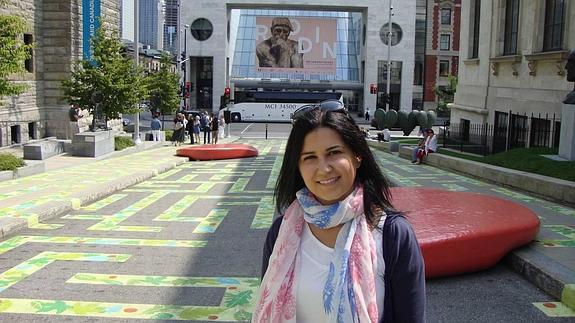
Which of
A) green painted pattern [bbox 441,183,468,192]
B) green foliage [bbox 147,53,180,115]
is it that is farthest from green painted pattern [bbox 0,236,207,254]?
green foliage [bbox 147,53,180,115]

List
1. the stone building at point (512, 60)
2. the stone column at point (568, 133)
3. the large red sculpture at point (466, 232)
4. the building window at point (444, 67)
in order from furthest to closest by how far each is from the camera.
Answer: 1. the building window at point (444, 67)
2. the stone building at point (512, 60)
3. the stone column at point (568, 133)
4. the large red sculpture at point (466, 232)

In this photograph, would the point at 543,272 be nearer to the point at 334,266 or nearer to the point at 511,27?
the point at 334,266

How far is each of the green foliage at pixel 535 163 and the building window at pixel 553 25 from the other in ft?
17.9

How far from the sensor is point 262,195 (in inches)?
531

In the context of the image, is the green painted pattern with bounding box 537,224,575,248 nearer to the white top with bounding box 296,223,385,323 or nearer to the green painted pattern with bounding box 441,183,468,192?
the green painted pattern with bounding box 441,183,468,192

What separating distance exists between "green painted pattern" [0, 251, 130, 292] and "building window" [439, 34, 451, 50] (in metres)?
81.8

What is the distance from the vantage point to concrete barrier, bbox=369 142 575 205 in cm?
1124

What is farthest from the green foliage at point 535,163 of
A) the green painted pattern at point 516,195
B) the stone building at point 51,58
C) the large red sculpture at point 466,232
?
the stone building at point 51,58

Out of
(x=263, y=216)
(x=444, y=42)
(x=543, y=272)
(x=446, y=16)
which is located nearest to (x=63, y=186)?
(x=263, y=216)

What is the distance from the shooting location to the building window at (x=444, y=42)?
8381 centimetres

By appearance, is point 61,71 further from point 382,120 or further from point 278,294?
point 278,294

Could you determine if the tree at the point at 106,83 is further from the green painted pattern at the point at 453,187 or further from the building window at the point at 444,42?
the building window at the point at 444,42

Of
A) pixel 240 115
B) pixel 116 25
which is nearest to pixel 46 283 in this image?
pixel 116 25

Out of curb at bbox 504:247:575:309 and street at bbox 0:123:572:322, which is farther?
curb at bbox 504:247:575:309
